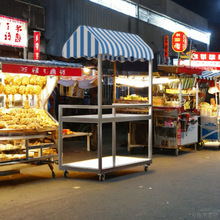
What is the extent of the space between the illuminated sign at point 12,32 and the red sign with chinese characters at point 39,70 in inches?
198

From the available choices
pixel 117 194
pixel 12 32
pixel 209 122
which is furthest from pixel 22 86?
pixel 209 122

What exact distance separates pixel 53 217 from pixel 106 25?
17.9 m

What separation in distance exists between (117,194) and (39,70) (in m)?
3.83

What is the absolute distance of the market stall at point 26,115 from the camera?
8211mm

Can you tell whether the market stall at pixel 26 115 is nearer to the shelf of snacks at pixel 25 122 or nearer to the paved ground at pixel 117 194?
the shelf of snacks at pixel 25 122

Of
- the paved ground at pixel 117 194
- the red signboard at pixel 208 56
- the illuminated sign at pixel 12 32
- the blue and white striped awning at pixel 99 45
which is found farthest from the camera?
the red signboard at pixel 208 56

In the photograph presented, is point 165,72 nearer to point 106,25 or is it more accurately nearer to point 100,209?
point 100,209

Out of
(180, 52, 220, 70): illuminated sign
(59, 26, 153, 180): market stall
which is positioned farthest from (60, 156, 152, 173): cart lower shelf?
(180, 52, 220, 70): illuminated sign

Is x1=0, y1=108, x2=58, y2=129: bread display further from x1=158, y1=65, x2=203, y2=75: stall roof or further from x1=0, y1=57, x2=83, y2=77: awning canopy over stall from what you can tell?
x1=158, y1=65, x2=203, y2=75: stall roof

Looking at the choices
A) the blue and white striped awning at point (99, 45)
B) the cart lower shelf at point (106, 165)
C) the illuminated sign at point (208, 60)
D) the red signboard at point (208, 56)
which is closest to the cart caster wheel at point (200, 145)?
the cart lower shelf at point (106, 165)

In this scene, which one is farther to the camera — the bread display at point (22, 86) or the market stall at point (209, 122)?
the market stall at point (209, 122)

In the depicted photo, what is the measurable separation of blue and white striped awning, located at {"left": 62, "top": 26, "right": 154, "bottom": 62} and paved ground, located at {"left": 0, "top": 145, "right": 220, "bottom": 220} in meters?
2.98

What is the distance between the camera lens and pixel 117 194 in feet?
22.8

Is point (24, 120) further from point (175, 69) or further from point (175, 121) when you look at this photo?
point (175, 69)
